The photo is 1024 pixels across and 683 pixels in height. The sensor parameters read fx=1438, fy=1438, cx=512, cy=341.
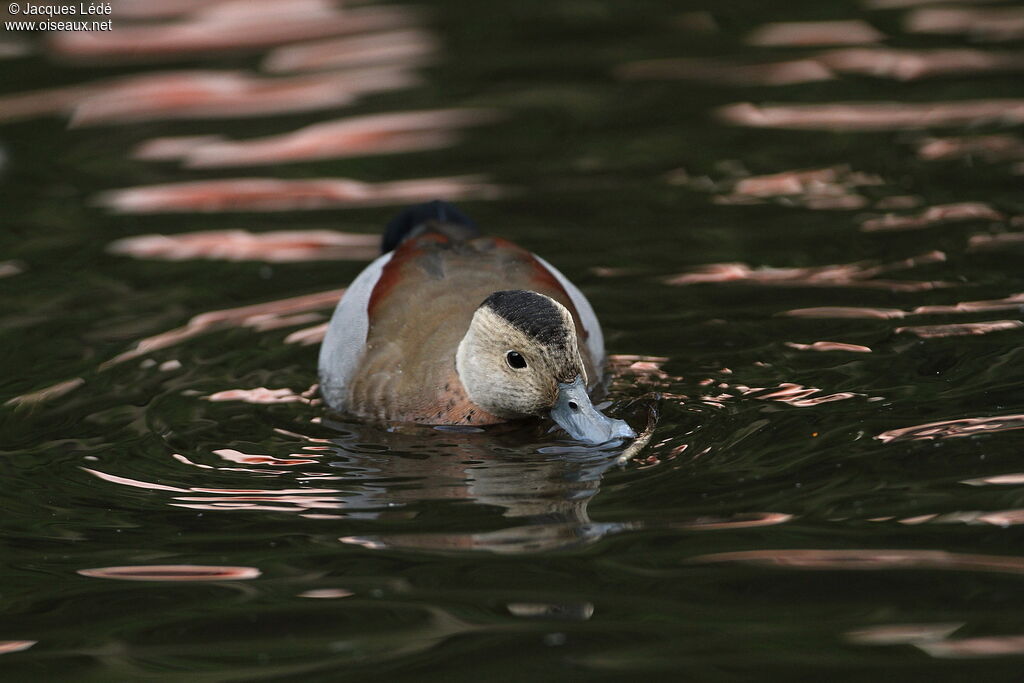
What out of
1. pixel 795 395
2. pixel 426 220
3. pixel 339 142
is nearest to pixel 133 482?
pixel 426 220

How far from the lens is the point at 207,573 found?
17.0 feet

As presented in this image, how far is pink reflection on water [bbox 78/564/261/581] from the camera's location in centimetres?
516

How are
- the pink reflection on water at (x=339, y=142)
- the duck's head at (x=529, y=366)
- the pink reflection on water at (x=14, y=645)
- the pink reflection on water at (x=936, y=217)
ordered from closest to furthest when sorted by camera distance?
the pink reflection on water at (x=14, y=645) → the duck's head at (x=529, y=366) → the pink reflection on water at (x=936, y=217) → the pink reflection on water at (x=339, y=142)

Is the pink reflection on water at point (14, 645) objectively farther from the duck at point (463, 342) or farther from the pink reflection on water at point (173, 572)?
the duck at point (463, 342)

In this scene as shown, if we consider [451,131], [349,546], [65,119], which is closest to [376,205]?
[451,131]

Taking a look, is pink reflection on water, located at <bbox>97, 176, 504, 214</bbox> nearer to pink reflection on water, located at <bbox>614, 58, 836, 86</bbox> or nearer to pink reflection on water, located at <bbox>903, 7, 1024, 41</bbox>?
pink reflection on water, located at <bbox>614, 58, 836, 86</bbox>

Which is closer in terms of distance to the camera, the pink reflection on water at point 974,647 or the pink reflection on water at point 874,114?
the pink reflection on water at point 974,647

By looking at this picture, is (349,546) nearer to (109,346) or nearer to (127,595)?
(127,595)

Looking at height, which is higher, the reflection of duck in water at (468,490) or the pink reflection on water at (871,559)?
the pink reflection on water at (871,559)

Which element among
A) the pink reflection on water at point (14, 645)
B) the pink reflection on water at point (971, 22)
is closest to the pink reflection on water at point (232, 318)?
the pink reflection on water at point (14, 645)

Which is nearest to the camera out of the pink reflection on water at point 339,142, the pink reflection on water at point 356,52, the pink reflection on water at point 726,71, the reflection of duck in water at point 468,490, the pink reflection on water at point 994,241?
the reflection of duck in water at point 468,490

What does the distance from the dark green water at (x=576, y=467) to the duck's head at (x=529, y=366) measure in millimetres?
173

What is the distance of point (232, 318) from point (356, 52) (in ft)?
18.9

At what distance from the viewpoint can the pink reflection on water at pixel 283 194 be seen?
406 inches
